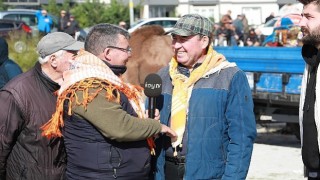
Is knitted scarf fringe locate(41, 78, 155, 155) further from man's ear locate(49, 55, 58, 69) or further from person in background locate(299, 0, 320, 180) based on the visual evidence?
person in background locate(299, 0, 320, 180)

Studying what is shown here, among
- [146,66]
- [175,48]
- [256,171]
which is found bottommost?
[256,171]

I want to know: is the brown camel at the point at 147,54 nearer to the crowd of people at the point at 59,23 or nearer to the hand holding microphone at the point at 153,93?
the hand holding microphone at the point at 153,93

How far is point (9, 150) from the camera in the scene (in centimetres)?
498

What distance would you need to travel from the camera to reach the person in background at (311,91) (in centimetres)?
416

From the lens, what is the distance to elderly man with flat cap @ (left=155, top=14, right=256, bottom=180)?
4457 millimetres

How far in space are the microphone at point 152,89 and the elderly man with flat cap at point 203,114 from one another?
0.18 metres

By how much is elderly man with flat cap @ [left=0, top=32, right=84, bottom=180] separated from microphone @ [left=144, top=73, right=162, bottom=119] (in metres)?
Answer: 0.68

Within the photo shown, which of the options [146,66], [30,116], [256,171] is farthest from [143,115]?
[146,66]

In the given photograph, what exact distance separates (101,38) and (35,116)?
0.88 m

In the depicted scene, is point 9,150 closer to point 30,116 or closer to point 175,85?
point 30,116

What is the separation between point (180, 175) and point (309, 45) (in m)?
1.09

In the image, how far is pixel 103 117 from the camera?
405cm

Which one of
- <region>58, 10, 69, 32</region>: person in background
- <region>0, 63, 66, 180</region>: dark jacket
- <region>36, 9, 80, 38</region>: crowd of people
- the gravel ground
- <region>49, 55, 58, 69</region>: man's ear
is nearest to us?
<region>0, 63, 66, 180</region>: dark jacket

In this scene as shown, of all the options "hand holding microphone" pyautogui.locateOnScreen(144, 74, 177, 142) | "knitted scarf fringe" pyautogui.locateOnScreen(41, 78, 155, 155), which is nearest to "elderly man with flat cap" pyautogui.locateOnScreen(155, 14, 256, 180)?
"hand holding microphone" pyautogui.locateOnScreen(144, 74, 177, 142)
